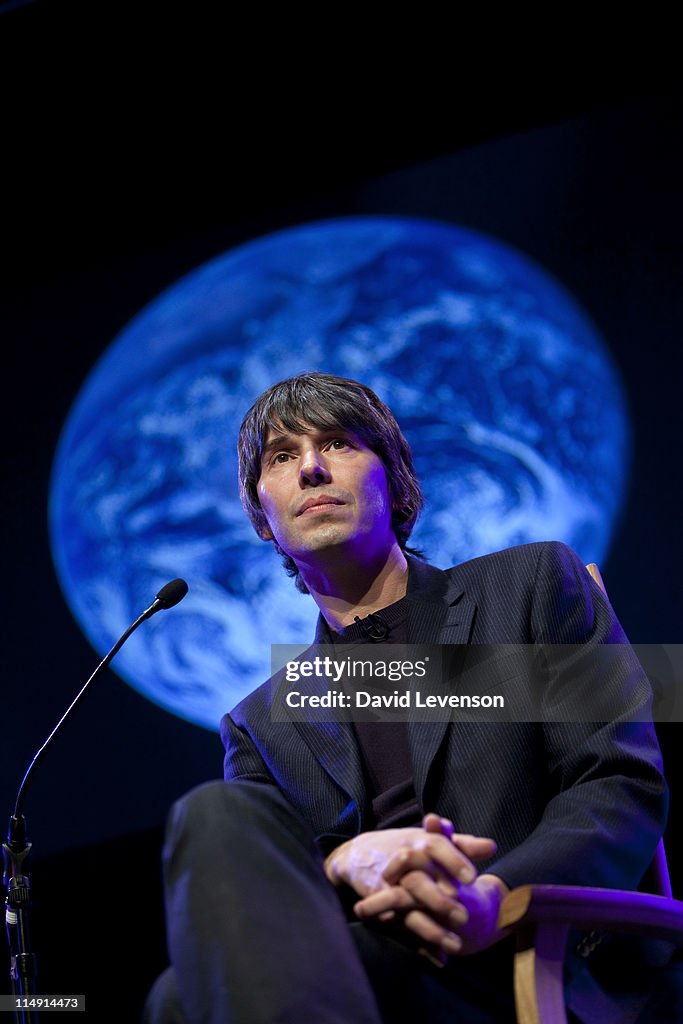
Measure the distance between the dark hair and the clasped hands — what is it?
1.12 m

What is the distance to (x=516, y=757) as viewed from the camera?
5.07 ft

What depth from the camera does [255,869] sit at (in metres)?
1.04

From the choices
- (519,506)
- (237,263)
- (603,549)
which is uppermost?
(237,263)

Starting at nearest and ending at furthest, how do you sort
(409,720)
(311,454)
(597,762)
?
1. (597,762)
2. (409,720)
3. (311,454)

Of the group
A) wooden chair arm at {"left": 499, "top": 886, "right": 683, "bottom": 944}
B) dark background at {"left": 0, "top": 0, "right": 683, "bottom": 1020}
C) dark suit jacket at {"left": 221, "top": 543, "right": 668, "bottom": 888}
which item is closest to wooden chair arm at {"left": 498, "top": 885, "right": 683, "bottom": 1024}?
wooden chair arm at {"left": 499, "top": 886, "right": 683, "bottom": 944}

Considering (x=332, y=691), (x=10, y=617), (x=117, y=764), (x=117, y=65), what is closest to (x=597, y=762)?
(x=332, y=691)

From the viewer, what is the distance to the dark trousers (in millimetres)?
959

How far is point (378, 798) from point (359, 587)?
498mm

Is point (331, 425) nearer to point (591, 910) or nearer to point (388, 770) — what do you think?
point (388, 770)

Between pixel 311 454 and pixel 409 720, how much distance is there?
66 cm

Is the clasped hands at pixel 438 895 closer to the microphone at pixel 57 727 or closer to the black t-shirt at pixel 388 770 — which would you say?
the black t-shirt at pixel 388 770

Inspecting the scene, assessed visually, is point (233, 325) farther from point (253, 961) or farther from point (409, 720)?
point (253, 961)

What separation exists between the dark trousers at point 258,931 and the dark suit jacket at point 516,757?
308mm

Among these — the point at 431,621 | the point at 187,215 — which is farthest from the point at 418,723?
the point at 187,215
